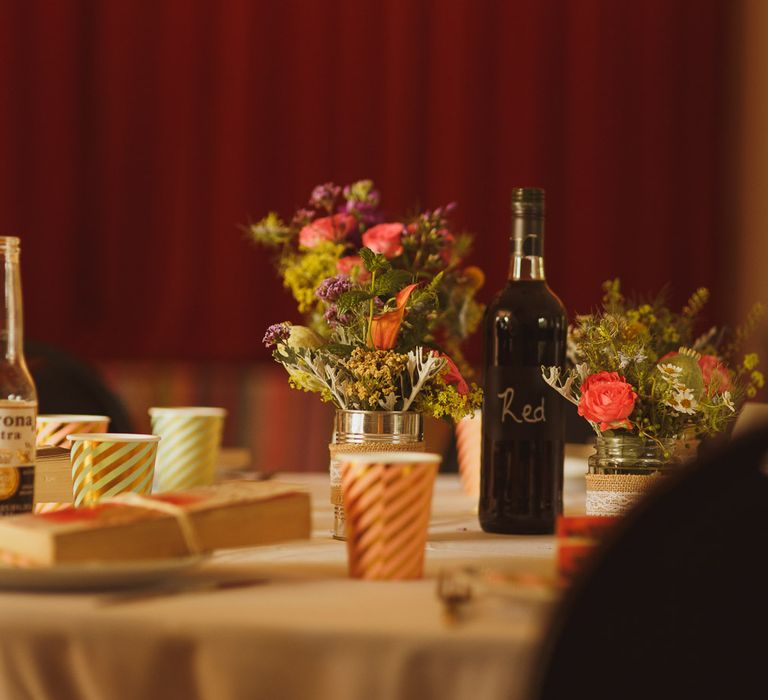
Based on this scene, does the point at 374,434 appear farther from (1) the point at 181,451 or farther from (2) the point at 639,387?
(1) the point at 181,451

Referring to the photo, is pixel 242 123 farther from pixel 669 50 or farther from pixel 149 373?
pixel 669 50

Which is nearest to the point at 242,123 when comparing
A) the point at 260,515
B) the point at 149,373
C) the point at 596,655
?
the point at 149,373

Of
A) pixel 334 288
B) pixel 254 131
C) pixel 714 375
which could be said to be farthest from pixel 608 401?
pixel 254 131

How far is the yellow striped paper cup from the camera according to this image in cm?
151

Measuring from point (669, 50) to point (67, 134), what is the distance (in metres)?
1.90

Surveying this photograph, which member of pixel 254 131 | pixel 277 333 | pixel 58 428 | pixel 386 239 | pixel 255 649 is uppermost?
pixel 254 131

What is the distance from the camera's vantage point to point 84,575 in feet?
2.54

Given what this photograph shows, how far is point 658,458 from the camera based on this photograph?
119cm

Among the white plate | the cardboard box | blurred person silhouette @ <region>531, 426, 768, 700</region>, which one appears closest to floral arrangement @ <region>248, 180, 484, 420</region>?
the cardboard box

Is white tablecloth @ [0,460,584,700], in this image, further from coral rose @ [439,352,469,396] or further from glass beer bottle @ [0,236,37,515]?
coral rose @ [439,352,469,396]

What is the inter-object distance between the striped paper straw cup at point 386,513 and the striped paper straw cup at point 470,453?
0.73m

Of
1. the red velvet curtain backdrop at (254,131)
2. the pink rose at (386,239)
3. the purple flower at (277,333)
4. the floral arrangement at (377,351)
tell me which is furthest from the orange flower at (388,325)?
the red velvet curtain backdrop at (254,131)

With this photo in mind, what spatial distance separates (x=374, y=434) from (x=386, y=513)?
0.88 feet

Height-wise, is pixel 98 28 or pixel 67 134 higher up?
pixel 98 28
